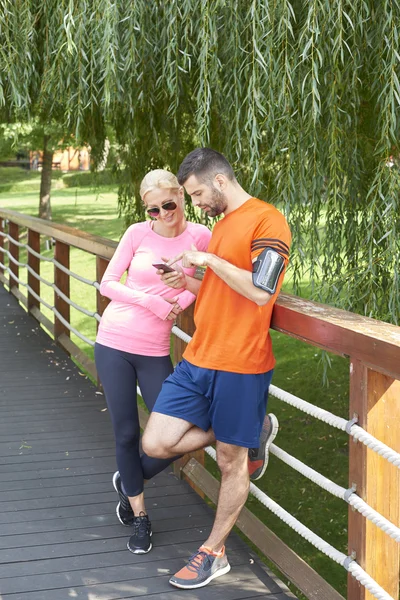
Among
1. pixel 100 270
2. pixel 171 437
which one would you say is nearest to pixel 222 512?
pixel 171 437

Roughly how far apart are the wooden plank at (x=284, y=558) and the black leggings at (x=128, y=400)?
410 millimetres

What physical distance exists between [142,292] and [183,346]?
79cm

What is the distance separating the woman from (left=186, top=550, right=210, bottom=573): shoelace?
34 centimetres

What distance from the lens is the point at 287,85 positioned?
434 cm

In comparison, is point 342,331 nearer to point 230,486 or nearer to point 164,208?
point 230,486

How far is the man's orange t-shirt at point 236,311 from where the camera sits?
3.05 meters

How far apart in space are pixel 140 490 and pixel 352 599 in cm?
111

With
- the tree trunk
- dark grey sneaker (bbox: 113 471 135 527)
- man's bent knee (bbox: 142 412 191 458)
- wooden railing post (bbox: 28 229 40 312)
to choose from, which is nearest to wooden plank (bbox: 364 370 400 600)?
man's bent knee (bbox: 142 412 191 458)

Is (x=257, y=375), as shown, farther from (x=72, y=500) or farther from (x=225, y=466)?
(x=72, y=500)

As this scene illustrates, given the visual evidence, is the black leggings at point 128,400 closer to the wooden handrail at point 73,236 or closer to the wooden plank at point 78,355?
the wooden handrail at point 73,236

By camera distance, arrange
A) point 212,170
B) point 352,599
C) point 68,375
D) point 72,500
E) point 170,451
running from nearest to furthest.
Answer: point 352,599, point 212,170, point 170,451, point 72,500, point 68,375

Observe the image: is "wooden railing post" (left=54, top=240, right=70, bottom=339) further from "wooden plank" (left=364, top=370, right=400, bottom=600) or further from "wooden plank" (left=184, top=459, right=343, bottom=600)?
"wooden plank" (left=364, top=370, right=400, bottom=600)

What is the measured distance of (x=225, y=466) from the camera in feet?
10.7

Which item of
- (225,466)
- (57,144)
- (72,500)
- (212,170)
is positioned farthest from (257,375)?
(57,144)
